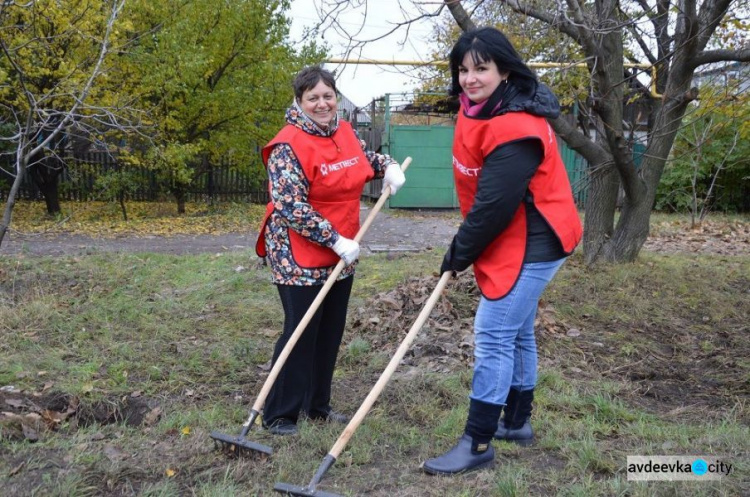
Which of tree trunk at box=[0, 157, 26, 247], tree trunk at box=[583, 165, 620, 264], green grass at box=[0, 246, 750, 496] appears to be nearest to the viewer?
green grass at box=[0, 246, 750, 496]

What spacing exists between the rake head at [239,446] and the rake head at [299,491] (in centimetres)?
36

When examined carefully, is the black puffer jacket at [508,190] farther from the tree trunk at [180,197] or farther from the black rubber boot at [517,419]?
the tree trunk at [180,197]

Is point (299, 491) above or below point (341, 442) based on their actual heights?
below

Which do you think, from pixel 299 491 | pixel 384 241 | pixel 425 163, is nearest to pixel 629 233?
pixel 384 241

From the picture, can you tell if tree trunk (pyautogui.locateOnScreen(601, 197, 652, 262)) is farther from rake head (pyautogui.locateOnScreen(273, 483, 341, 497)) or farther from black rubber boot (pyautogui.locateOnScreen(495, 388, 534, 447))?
rake head (pyautogui.locateOnScreen(273, 483, 341, 497))

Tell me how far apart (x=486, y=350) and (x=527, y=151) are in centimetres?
93

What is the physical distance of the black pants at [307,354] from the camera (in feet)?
11.5

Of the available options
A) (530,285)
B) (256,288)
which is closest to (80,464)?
(530,285)

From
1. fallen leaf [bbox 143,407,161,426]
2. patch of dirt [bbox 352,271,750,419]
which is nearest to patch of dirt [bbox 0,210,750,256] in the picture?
patch of dirt [bbox 352,271,750,419]

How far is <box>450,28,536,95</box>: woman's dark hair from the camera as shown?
2832 millimetres

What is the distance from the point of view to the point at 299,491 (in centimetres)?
275

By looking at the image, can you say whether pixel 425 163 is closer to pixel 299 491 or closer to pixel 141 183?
pixel 141 183

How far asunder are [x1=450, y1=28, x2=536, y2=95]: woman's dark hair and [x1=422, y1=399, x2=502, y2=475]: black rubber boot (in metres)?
1.50

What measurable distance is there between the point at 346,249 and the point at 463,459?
118 centimetres
